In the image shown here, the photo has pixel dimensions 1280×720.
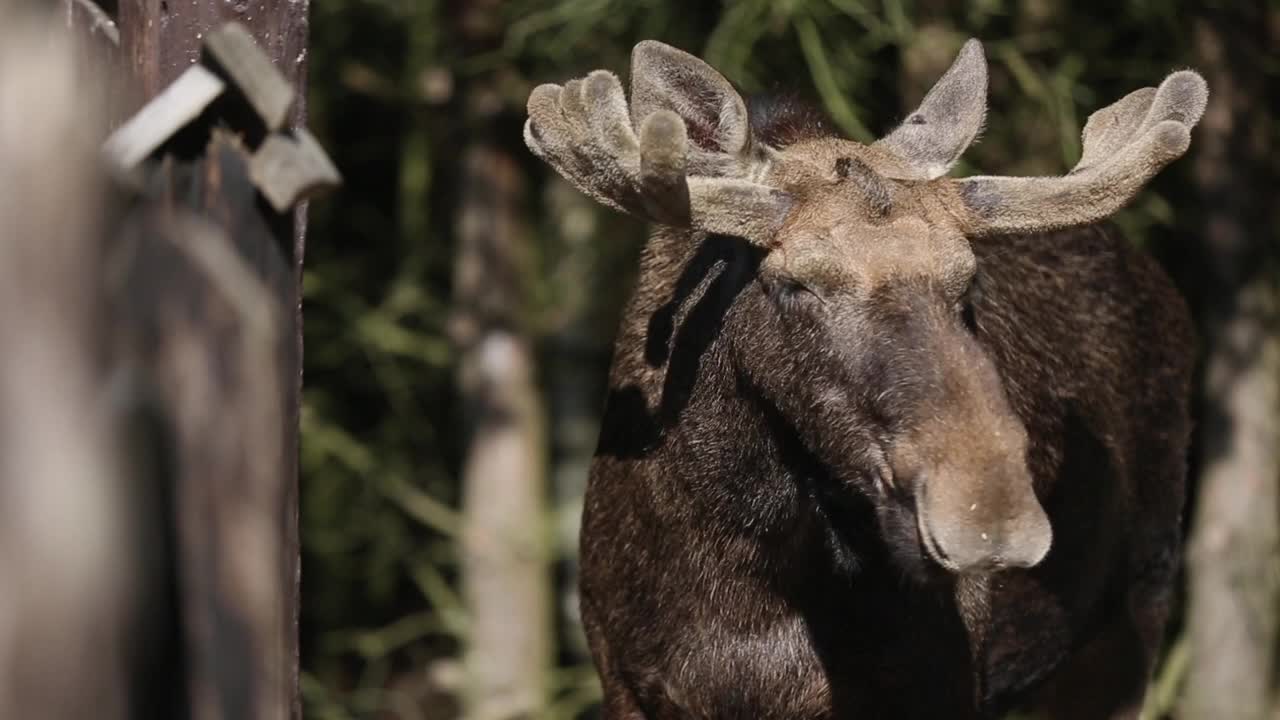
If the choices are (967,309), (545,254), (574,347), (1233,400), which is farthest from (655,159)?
(574,347)

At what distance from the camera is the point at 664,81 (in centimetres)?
448

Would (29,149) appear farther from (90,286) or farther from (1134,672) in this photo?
(1134,672)

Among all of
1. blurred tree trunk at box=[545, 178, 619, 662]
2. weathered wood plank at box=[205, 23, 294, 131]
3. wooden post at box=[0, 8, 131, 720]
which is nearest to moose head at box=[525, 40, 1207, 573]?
weathered wood plank at box=[205, 23, 294, 131]

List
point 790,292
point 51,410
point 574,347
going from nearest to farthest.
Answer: point 51,410 < point 790,292 < point 574,347

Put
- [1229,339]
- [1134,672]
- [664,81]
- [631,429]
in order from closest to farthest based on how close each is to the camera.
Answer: [664,81] → [631,429] → [1134,672] → [1229,339]

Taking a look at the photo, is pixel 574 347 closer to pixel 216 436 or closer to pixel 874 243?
pixel 874 243

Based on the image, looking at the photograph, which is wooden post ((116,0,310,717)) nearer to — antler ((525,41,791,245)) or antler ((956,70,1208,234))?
antler ((525,41,791,245))

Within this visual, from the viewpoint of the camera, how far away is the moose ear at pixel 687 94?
4422 millimetres

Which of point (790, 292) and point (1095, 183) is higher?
point (790, 292)

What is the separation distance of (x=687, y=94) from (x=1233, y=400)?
13.0 feet

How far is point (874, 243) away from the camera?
4113 millimetres

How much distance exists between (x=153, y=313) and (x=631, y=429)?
2487mm

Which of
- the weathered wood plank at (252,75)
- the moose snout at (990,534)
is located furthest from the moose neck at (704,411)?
the weathered wood plank at (252,75)

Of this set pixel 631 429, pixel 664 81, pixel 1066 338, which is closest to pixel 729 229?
pixel 664 81
